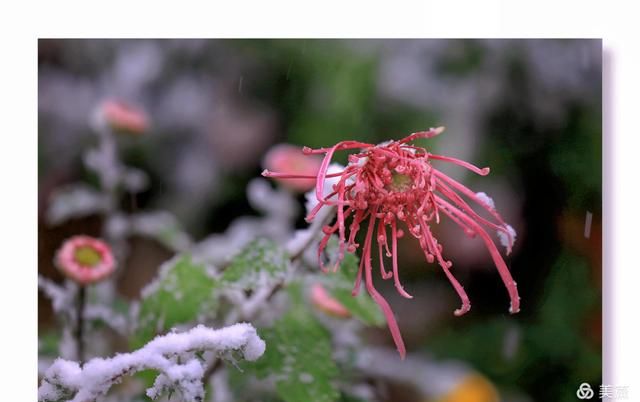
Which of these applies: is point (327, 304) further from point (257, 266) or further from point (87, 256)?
point (87, 256)

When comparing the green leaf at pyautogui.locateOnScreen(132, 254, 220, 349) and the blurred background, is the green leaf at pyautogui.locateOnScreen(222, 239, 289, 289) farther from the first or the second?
the blurred background

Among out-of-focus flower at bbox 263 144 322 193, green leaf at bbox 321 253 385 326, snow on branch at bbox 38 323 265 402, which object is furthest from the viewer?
out-of-focus flower at bbox 263 144 322 193

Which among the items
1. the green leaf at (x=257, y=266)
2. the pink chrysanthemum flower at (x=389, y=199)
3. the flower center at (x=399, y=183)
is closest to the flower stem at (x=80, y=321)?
the green leaf at (x=257, y=266)

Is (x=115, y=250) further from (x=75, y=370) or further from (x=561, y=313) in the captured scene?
(x=561, y=313)

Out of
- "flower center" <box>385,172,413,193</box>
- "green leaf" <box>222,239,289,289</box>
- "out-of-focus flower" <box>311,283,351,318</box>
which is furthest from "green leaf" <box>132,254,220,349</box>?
"flower center" <box>385,172,413,193</box>

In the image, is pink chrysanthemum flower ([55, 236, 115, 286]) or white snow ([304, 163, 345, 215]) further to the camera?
pink chrysanthemum flower ([55, 236, 115, 286])

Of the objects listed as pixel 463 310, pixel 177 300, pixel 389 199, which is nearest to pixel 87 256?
pixel 177 300
